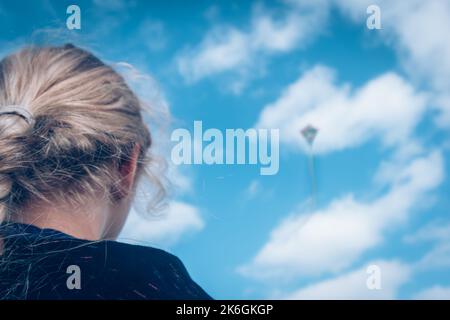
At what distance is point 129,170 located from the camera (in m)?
1.66

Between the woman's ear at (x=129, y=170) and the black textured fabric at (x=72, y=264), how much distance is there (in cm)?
16

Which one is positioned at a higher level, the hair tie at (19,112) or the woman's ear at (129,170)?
the hair tie at (19,112)

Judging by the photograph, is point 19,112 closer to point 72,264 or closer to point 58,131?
point 58,131

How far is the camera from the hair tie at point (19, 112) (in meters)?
1.52

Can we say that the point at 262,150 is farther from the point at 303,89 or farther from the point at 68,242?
the point at 68,242

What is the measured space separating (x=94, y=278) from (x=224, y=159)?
51cm

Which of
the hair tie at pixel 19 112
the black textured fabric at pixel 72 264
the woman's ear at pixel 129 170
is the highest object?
the hair tie at pixel 19 112

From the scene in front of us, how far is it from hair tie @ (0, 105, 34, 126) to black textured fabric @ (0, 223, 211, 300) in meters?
0.29

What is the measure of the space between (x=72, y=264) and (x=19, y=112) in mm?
444

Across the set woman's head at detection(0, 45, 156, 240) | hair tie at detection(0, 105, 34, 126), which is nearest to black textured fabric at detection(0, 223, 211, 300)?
woman's head at detection(0, 45, 156, 240)

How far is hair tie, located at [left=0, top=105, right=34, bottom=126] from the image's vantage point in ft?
4.98

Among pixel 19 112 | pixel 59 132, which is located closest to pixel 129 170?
pixel 59 132

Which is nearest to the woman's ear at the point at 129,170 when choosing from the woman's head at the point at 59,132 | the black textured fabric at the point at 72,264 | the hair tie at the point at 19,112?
the woman's head at the point at 59,132

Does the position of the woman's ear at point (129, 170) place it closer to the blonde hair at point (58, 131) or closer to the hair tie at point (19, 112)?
the blonde hair at point (58, 131)
